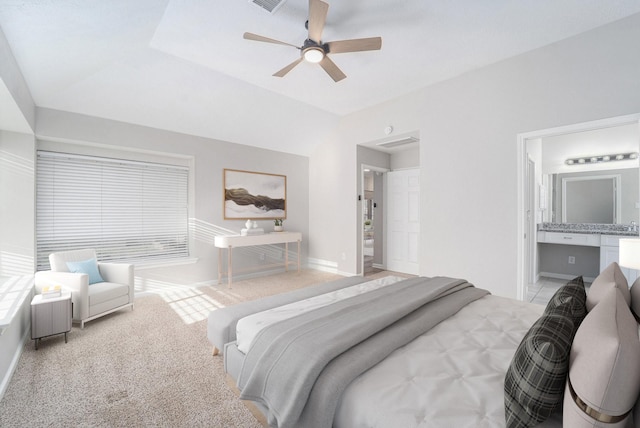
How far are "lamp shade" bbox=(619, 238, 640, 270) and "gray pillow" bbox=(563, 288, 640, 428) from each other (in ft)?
4.35

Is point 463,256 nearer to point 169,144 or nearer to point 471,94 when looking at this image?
point 471,94

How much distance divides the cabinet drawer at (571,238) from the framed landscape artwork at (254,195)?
4.43m

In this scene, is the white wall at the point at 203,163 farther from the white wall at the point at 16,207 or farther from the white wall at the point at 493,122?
the white wall at the point at 493,122

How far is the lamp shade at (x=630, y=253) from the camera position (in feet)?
5.53

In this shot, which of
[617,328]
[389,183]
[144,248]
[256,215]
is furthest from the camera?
[389,183]

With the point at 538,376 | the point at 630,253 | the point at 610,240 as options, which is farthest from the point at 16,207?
the point at 610,240

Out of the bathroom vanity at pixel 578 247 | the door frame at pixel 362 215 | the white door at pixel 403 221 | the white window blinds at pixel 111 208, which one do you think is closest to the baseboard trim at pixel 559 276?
the bathroom vanity at pixel 578 247

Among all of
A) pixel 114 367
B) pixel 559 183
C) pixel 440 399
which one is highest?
pixel 559 183

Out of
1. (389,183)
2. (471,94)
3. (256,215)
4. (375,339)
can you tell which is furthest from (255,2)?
(389,183)

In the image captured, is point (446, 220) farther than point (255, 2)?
Yes

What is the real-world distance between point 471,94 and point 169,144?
420 cm

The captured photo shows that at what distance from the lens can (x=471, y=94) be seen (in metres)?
3.57

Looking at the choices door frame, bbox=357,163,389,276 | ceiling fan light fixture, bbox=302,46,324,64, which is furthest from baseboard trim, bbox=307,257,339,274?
ceiling fan light fixture, bbox=302,46,324,64

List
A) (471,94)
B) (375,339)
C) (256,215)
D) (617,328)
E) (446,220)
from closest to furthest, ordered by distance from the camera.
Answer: (617,328), (375,339), (471,94), (446,220), (256,215)
